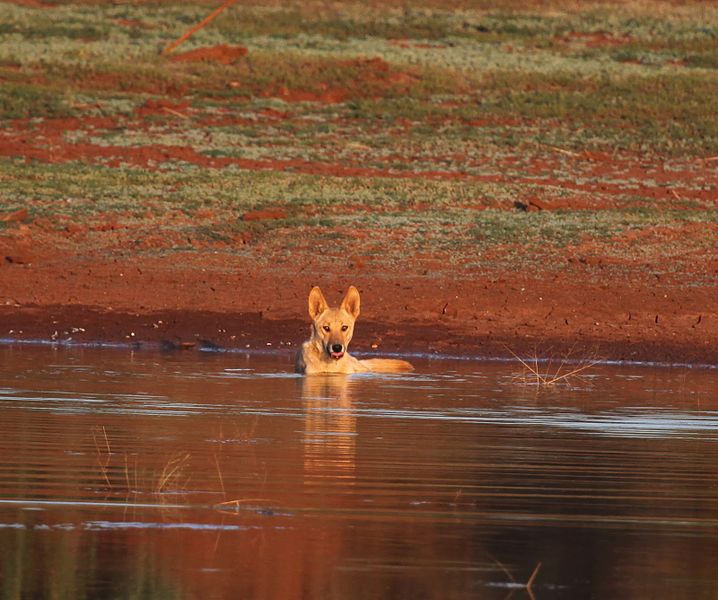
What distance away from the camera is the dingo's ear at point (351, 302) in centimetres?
1527

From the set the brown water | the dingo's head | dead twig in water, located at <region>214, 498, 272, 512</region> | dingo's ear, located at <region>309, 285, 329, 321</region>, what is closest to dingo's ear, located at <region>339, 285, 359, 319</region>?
the dingo's head

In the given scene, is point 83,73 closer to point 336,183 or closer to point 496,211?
point 336,183

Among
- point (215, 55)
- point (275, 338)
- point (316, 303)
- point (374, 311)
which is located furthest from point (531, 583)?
point (215, 55)

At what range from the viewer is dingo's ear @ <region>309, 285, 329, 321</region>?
49.0 ft

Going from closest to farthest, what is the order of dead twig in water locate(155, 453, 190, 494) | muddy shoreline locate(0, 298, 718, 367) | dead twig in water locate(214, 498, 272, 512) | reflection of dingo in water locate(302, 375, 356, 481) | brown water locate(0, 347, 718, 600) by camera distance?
brown water locate(0, 347, 718, 600) → dead twig in water locate(214, 498, 272, 512) → dead twig in water locate(155, 453, 190, 494) → reflection of dingo in water locate(302, 375, 356, 481) → muddy shoreline locate(0, 298, 718, 367)

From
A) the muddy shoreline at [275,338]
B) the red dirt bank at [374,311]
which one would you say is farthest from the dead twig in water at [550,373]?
the red dirt bank at [374,311]

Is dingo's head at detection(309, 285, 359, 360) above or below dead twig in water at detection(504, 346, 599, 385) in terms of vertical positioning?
above

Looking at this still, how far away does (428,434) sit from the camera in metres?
10.8

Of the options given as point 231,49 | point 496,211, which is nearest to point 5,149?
point 496,211

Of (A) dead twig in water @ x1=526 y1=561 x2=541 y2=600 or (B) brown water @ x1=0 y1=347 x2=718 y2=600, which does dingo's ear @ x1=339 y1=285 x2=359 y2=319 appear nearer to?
(B) brown water @ x1=0 y1=347 x2=718 y2=600

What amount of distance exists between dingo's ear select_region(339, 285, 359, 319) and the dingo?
0.24 ft

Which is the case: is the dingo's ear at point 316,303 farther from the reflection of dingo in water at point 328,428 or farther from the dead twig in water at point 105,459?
the dead twig in water at point 105,459

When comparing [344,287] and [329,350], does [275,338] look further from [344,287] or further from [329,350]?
[329,350]

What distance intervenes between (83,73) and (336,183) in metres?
13.4
